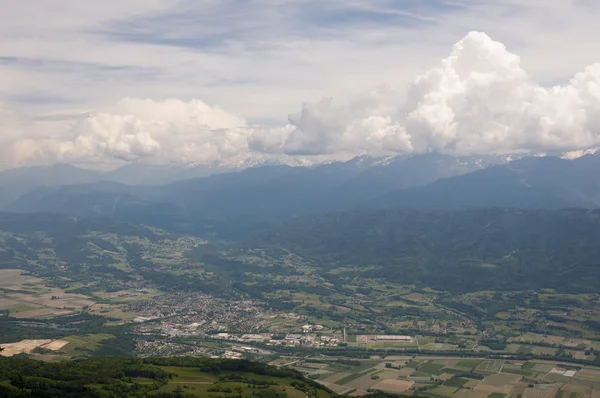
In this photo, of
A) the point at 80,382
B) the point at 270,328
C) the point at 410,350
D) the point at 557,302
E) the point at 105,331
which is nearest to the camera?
the point at 80,382

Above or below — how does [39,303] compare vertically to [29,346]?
below

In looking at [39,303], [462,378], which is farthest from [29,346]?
[462,378]

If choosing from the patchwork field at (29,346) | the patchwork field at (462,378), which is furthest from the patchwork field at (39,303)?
the patchwork field at (462,378)

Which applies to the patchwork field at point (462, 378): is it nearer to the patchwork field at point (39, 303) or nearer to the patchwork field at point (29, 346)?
the patchwork field at point (29, 346)

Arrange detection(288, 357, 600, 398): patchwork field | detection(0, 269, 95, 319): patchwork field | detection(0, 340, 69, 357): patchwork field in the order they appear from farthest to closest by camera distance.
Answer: detection(0, 269, 95, 319): patchwork field, detection(0, 340, 69, 357): patchwork field, detection(288, 357, 600, 398): patchwork field

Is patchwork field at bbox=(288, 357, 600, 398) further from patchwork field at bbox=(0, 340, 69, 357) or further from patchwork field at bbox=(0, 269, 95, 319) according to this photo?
patchwork field at bbox=(0, 269, 95, 319)

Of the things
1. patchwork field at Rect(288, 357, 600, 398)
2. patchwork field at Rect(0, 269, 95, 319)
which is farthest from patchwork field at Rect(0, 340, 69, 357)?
patchwork field at Rect(288, 357, 600, 398)

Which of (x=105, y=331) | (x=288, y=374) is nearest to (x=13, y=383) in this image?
(x=288, y=374)

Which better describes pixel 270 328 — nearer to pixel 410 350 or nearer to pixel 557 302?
pixel 410 350

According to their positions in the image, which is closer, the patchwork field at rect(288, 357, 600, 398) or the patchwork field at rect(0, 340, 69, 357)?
the patchwork field at rect(288, 357, 600, 398)

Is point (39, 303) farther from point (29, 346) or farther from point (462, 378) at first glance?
point (462, 378)

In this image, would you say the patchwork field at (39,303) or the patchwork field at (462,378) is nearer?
the patchwork field at (462,378)
